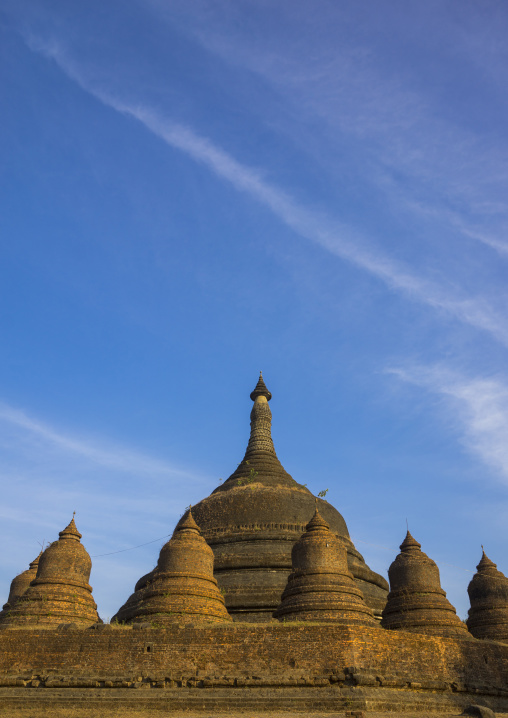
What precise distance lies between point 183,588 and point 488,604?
15.7m

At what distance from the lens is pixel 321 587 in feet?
76.0

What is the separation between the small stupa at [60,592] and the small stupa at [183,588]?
8.44ft

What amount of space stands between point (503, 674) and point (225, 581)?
11.9 meters

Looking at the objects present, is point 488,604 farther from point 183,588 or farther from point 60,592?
point 60,592

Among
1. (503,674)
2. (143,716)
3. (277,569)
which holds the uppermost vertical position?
(277,569)

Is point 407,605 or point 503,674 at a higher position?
point 407,605

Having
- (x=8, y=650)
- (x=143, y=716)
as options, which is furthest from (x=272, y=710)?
(x=8, y=650)

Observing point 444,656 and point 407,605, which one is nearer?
point 444,656

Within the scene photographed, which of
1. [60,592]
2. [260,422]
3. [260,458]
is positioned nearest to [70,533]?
[60,592]

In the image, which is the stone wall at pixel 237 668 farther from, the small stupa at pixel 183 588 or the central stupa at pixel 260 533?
the central stupa at pixel 260 533

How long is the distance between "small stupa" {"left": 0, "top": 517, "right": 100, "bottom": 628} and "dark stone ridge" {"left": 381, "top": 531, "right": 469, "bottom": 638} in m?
12.7

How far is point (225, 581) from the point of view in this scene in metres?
28.8

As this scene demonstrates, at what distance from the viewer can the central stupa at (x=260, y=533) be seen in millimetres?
27781

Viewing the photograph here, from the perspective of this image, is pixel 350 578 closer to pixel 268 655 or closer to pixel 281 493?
pixel 268 655
